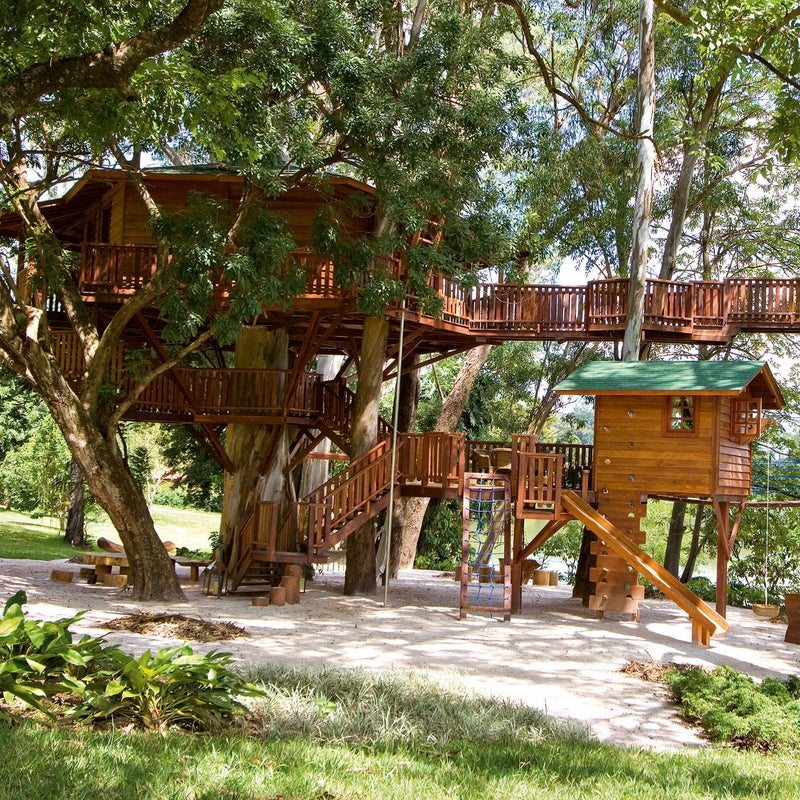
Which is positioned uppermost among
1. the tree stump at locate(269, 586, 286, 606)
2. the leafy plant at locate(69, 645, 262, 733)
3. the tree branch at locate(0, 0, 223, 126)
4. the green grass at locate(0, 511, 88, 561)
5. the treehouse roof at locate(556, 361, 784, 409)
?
the tree branch at locate(0, 0, 223, 126)

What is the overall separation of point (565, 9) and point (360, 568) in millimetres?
18261

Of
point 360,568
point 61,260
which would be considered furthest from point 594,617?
point 61,260

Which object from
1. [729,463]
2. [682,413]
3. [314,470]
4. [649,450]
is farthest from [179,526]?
[729,463]

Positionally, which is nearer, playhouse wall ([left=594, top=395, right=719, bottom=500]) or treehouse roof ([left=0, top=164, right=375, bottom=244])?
playhouse wall ([left=594, top=395, right=719, bottom=500])

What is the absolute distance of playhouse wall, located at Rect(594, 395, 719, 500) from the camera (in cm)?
1748

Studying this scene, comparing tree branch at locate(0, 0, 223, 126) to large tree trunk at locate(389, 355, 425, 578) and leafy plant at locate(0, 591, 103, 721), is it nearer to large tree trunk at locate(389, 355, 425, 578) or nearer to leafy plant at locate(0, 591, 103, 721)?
leafy plant at locate(0, 591, 103, 721)

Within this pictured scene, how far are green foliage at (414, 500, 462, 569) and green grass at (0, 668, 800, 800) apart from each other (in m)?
22.5

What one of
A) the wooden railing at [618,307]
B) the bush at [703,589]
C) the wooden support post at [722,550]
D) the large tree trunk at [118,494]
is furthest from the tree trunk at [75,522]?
the wooden support post at [722,550]

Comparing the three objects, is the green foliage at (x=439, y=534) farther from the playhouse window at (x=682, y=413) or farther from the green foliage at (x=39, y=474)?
the playhouse window at (x=682, y=413)

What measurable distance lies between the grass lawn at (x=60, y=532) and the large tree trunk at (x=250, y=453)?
22.3 ft

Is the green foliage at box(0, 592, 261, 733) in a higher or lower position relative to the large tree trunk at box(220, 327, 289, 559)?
lower

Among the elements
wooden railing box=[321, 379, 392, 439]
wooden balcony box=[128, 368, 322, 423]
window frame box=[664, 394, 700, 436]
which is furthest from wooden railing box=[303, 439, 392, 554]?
window frame box=[664, 394, 700, 436]

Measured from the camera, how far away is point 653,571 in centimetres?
1625

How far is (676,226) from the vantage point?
2438 cm
